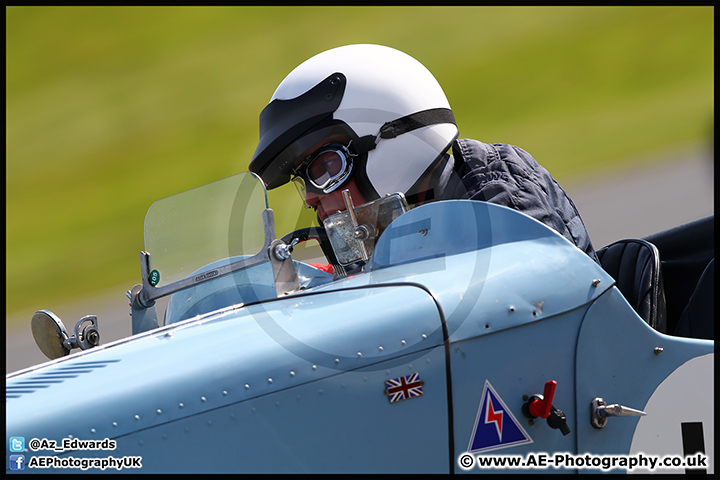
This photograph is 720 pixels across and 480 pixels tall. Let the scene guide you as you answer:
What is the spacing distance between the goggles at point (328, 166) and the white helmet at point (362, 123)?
0.04 metres

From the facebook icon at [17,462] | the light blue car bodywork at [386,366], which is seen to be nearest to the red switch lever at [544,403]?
the light blue car bodywork at [386,366]

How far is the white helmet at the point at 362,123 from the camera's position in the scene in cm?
261

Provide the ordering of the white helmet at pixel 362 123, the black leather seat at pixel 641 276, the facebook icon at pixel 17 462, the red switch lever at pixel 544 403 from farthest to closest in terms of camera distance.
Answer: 1. the white helmet at pixel 362 123
2. the black leather seat at pixel 641 276
3. the red switch lever at pixel 544 403
4. the facebook icon at pixel 17 462

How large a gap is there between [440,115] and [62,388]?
178cm

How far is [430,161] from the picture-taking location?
266 centimetres

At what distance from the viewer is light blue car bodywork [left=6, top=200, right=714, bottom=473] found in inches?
55.1

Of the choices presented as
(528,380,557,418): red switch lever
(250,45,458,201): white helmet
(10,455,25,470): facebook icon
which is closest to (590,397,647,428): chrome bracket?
(528,380,557,418): red switch lever

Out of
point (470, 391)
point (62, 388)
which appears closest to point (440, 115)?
point (470, 391)

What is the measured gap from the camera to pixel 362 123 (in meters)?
2.62

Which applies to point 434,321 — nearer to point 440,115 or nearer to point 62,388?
point 62,388

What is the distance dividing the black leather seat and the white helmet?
761 millimetres

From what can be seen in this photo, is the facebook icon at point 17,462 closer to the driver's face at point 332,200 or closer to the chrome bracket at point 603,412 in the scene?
the chrome bracket at point 603,412

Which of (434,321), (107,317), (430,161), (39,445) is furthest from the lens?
(107,317)

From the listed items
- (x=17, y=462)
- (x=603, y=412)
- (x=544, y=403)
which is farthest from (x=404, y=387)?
(x=17, y=462)
